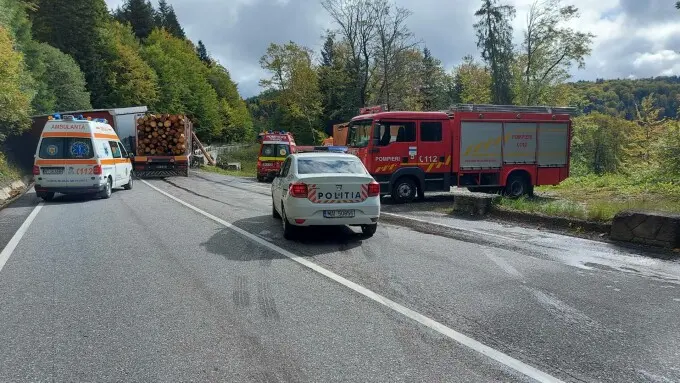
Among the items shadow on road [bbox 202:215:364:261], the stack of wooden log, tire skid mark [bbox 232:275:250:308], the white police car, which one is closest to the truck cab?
shadow on road [bbox 202:215:364:261]

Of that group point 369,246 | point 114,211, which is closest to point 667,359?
point 369,246

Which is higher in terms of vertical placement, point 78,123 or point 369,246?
point 78,123

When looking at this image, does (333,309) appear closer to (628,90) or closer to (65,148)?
(65,148)

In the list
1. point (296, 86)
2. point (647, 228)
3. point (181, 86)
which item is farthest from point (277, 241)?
point (181, 86)

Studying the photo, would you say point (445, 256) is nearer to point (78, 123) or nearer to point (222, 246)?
point (222, 246)

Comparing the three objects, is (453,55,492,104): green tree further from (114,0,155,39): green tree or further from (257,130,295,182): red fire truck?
(114,0,155,39): green tree

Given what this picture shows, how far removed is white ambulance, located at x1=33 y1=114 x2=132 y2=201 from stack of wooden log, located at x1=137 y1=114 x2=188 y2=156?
10869 millimetres

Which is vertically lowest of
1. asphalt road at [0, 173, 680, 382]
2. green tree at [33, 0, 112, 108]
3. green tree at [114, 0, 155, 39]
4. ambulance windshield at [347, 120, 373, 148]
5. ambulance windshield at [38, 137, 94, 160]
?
asphalt road at [0, 173, 680, 382]

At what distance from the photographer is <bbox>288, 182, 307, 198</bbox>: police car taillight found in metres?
8.60

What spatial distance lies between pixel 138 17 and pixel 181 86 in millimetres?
25282

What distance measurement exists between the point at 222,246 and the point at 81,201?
9.29 meters

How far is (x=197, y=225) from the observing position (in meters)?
10.7

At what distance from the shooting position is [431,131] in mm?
16047

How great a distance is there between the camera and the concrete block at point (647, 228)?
7.99 m
